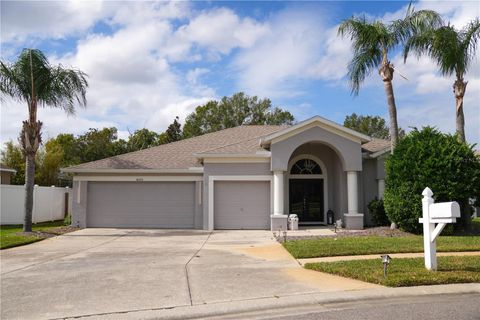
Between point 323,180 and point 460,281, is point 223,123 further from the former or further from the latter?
point 460,281

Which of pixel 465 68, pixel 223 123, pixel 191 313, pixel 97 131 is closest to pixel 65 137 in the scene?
pixel 97 131

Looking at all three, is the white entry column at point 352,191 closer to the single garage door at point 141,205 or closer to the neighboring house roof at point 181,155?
the neighboring house roof at point 181,155

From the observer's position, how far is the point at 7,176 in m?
32.2

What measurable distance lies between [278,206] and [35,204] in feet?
43.8

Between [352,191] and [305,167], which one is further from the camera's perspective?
[305,167]

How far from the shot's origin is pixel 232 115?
5253 cm

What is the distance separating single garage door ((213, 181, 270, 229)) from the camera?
20.2 meters

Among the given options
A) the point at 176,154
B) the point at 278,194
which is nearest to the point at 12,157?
the point at 176,154

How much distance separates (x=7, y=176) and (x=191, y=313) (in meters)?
30.0

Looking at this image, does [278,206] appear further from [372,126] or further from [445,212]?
[372,126]

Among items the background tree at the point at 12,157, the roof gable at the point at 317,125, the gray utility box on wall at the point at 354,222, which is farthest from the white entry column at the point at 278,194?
the background tree at the point at 12,157

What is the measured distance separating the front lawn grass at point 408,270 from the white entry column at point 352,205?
8.86 meters

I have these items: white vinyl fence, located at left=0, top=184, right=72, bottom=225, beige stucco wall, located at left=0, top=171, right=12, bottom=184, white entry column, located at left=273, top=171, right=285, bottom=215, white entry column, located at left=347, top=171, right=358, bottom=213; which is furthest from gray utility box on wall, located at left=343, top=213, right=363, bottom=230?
beige stucco wall, located at left=0, top=171, right=12, bottom=184

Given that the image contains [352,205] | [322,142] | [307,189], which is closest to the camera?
[352,205]
